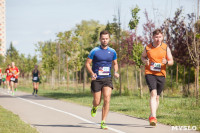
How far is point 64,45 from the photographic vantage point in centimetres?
2759

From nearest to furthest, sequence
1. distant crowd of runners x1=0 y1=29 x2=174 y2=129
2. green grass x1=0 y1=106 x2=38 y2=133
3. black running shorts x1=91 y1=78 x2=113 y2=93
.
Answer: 1. green grass x1=0 y1=106 x2=38 y2=133
2. distant crowd of runners x1=0 y1=29 x2=174 y2=129
3. black running shorts x1=91 y1=78 x2=113 y2=93

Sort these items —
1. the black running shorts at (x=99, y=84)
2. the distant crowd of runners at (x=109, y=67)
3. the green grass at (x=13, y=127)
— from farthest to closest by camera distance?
the black running shorts at (x=99, y=84) < the distant crowd of runners at (x=109, y=67) < the green grass at (x=13, y=127)

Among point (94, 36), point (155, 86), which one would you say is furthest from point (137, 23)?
point (155, 86)

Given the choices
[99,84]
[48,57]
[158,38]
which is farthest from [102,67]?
[48,57]

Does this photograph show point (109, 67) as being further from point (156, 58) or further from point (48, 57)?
point (48, 57)

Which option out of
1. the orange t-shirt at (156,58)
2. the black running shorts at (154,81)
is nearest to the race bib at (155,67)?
the orange t-shirt at (156,58)

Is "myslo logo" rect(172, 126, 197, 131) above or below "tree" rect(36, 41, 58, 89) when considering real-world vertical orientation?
below

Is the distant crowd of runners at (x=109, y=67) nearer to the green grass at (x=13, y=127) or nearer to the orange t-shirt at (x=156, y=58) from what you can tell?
the orange t-shirt at (x=156, y=58)

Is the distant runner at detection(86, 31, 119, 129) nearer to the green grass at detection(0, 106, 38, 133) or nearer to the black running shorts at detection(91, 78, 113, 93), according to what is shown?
the black running shorts at detection(91, 78, 113, 93)

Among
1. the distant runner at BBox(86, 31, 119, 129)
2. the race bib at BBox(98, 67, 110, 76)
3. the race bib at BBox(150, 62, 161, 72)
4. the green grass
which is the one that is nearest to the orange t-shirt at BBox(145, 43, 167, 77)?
the race bib at BBox(150, 62, 161, 72)

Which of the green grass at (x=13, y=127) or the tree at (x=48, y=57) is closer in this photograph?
the green grass at (x=13, y=127)

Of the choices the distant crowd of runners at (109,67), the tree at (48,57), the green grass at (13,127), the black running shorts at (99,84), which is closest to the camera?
the green grass at (13,127)

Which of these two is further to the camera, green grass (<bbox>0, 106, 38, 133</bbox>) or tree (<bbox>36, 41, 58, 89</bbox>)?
tree (<bbox>36, 41, 58, 89</bbox>)

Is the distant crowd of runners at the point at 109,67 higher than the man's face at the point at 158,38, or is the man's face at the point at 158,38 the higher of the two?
the man's face at the point at 158,38
